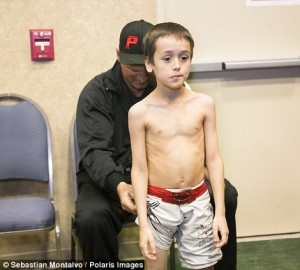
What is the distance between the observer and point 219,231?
181cm

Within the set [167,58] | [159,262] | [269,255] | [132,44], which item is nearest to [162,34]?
[167,58]

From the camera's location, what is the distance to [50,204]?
2.43 metres

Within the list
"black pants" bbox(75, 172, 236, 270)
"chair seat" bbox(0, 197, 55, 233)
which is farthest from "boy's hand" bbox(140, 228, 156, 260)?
"chair seat" bbox(0, 197, 55, 233)

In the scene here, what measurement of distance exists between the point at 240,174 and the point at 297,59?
713 mm

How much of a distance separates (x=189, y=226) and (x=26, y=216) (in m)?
0.82

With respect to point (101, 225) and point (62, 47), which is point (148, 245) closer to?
point (101, 225)

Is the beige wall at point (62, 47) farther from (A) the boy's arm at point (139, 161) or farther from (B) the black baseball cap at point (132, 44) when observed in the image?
(A) the boy's arm at point (139, 161)

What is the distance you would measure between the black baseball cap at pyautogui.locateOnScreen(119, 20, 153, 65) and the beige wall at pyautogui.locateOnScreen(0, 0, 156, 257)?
485 mm

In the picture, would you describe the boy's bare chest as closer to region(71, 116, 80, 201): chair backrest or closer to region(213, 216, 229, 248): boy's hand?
region(213, 216, 229, 248): boy's hand

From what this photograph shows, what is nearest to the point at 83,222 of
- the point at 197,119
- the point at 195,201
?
the point at 195,201

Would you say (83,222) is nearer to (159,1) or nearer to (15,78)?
(15,78)

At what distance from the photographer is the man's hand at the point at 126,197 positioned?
192 cm

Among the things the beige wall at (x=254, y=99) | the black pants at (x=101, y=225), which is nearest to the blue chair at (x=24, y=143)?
the black pants at (x=101, y=225)

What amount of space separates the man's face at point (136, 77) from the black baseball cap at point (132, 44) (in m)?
0.04
